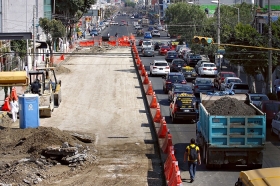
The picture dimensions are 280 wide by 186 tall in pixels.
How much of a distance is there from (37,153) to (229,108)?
718 cm

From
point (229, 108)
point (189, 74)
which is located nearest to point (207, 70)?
point (189, 74)

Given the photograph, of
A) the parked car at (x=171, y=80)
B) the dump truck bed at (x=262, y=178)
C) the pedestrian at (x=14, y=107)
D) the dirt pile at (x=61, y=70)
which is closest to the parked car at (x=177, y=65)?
the dirt pile at (x=61, y=70)

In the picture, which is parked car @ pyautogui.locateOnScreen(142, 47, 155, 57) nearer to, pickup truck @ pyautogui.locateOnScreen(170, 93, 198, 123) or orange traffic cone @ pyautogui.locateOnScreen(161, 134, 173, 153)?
pickup truck @ pyautogui.locateOnScreen(170, 93, 198, 123)

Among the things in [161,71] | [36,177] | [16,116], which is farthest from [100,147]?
[161,71]

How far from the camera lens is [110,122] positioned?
107 feet

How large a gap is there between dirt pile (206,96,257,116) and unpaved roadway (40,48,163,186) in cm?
286

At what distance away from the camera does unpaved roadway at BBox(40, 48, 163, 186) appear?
2125cm

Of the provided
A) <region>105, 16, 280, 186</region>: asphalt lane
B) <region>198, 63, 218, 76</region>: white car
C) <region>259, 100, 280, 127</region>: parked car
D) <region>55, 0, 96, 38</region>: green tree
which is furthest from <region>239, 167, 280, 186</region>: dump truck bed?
<region>55, 0, 96, 38</region>: green tree

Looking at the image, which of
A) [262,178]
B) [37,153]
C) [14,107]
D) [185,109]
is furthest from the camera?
[14,107]

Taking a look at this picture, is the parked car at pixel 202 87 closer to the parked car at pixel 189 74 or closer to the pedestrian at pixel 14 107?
the parked car at pixel 189 74

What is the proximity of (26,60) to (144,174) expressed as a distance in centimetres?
3839

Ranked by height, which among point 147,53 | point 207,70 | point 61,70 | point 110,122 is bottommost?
point 110,122

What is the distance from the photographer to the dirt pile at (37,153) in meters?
20.8

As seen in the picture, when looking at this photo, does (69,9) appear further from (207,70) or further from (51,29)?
(207,70)
